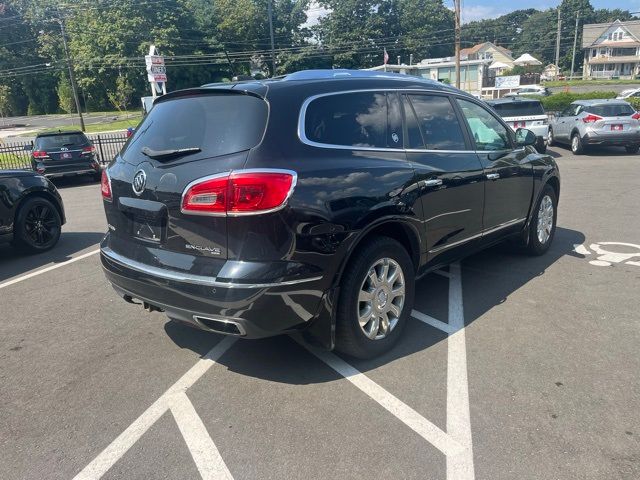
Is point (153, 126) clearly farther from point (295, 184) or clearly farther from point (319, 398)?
point (319, 398)

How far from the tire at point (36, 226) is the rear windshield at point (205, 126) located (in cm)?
389

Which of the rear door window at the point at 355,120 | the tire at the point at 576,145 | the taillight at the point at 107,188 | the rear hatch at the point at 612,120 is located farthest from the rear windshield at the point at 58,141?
the rear hatch at the point at 612,120

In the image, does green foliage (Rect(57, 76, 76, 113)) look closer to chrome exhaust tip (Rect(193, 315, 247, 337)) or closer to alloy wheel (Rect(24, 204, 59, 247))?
alloy wheel (Rect(24, 204, 59, 247))

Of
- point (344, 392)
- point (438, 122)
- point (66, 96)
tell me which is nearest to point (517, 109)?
point (438, 122)

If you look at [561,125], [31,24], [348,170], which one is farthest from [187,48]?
[348,170]

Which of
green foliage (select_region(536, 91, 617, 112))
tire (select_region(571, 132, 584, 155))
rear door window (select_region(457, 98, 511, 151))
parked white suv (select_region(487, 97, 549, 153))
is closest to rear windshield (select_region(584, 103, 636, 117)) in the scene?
tire (select_region(571, 132, 584, 155))

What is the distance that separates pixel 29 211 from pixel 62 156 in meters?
8.21

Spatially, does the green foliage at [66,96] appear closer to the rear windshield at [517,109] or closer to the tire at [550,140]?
the tire at [550,140]

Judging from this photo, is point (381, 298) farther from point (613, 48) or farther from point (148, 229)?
point (613, 48)

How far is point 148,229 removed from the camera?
11.3 ft

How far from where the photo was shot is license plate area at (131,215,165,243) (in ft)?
10.9

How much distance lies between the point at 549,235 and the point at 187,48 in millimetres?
65051

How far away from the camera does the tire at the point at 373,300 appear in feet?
11.2

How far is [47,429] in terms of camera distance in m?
3.03
